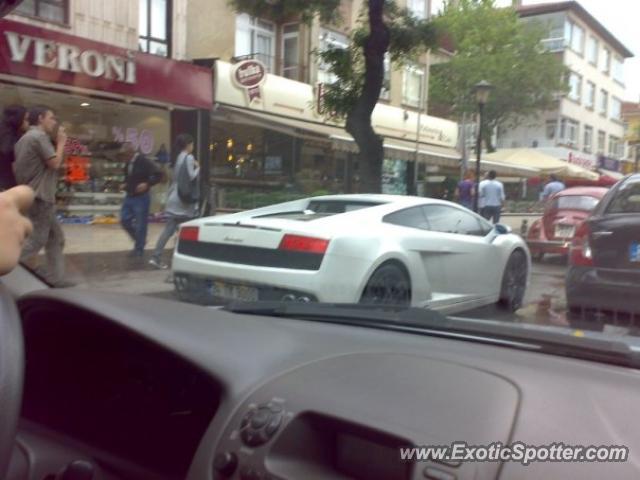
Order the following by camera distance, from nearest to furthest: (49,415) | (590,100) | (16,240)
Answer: (16,240), (49,415), (590,100)

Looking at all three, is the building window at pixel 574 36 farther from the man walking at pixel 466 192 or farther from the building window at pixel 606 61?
the man walking at pixel 466 192

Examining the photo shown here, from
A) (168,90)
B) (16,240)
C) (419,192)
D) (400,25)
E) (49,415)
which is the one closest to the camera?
(16,240)

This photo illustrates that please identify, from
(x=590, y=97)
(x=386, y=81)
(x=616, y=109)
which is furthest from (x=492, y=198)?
(x=616, y=109)

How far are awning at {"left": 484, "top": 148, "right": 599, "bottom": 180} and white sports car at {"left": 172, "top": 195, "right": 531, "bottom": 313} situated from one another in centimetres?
80

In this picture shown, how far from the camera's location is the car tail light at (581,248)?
12.9ft

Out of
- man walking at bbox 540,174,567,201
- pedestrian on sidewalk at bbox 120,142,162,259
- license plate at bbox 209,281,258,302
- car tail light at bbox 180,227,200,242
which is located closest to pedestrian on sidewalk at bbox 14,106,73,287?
car tail light at bbox 180,227,200,242

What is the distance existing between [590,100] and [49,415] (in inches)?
113

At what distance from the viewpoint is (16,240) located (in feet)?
5.06

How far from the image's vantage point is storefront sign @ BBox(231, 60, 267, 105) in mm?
5715

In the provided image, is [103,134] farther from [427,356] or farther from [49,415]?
[427,356]

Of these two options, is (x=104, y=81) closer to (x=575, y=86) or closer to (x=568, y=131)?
(x=568, y=131)

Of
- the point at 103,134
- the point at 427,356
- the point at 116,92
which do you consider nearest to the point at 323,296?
the point at 427,356

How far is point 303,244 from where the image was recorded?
4.29 meters

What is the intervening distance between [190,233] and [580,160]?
9.29 feet
